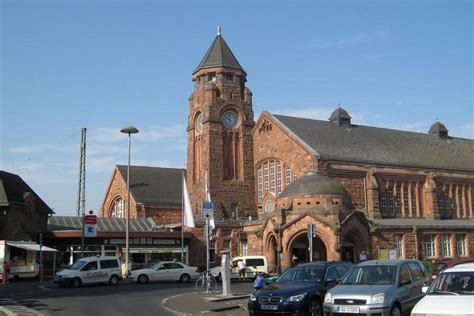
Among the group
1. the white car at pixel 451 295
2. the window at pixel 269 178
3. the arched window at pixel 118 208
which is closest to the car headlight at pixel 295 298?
the white car at pixel 451 295

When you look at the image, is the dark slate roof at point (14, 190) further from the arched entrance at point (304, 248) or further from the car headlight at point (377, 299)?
the car headlight at point (377, 299)

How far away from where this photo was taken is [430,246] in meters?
50.1

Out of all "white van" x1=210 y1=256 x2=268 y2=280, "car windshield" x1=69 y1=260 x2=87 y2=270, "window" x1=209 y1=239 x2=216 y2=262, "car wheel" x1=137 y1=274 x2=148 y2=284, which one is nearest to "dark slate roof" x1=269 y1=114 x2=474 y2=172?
"window" x1=209 y1=239 x2=216 y2=262

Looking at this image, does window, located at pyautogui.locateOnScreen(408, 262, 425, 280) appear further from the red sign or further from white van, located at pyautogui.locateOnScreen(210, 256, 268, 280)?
the red sign

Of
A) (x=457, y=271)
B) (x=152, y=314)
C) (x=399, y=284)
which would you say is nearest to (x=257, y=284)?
(x=152, y=314)

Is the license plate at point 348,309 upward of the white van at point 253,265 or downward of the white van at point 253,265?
downward

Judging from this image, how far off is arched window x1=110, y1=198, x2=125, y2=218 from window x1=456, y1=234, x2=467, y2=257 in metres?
34.0

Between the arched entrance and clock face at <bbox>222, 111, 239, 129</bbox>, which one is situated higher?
clock face at <bbox>222, 111, 239, 129</bbox>

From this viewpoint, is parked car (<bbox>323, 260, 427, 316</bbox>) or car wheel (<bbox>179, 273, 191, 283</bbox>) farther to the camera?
car wheel (<bbox>179, 273, 191, 283</bbox>)

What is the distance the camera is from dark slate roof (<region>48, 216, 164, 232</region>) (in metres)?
50.6

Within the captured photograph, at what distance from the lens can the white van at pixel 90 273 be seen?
30906 mm

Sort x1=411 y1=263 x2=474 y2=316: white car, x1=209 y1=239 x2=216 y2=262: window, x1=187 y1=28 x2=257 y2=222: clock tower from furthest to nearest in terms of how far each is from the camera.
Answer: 1. x1=187 y1=28 x2=257 y2=222: clock tower
2. x1=209 y1=239 x2=216 y2=262: window
3. x1=411 y1=263 x2=474 y2=316: white car

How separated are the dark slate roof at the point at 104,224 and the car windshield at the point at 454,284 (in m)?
39.3

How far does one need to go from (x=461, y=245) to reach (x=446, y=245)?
2.22m
